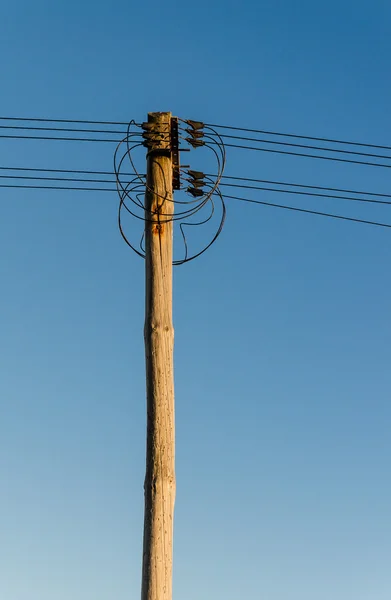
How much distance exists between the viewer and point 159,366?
7.80 meters

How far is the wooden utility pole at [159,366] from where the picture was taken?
23.6ft

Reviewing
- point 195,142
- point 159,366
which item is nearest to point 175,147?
point 195,142

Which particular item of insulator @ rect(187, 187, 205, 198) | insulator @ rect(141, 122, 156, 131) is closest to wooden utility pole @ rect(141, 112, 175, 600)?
insulator @ rect(141, 122, 156, 131)

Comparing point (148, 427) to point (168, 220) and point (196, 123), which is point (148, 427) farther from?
point (196, 123)

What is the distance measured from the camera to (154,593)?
709 centimetres

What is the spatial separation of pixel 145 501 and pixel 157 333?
1.44 metres

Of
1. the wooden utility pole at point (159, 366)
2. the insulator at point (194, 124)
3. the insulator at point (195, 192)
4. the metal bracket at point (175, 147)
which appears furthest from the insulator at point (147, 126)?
the insulator at point (195, 192)

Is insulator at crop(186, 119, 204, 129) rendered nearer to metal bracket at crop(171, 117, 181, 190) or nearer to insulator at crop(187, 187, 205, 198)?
metal bracket at crop(171, 117, 181, 190)

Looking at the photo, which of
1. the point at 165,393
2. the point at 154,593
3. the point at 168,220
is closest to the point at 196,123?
the point at 168,220

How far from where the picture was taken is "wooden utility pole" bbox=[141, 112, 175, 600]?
7.21m

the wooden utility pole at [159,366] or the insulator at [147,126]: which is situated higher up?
the insulator at [147,126]

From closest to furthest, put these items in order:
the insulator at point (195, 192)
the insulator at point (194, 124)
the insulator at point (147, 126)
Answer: the insulator at point (147, 126) < the insulator at point (194, 124) < the insulator at point (195, 192)

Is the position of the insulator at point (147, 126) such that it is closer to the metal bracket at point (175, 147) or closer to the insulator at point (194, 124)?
the metal bracket at point (175, 147)

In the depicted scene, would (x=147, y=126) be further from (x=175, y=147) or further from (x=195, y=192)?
(x=195, y=192)
